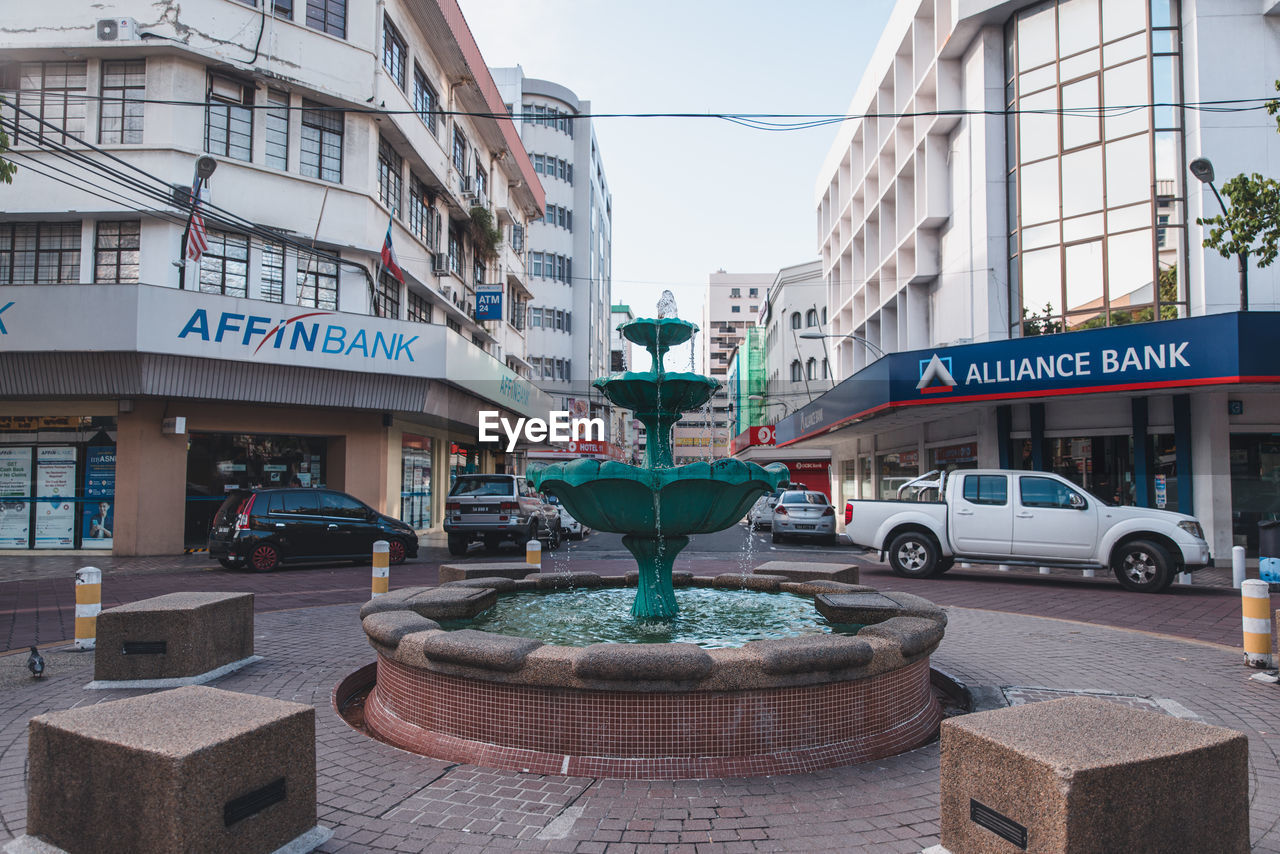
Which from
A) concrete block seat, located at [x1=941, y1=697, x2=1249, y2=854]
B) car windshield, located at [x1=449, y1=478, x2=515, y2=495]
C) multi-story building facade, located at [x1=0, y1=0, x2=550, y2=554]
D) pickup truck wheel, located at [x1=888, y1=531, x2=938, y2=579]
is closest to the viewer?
concrete block seat, located at [x1=941, y1=697, x2=1249, y2=854]

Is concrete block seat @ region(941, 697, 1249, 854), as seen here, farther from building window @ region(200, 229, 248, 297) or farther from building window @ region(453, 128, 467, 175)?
building window @ region(453, 128, 467, 175)

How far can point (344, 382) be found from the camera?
765 inches

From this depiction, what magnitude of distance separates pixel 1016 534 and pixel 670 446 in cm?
832

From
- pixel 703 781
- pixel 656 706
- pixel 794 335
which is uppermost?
pixel 794 335

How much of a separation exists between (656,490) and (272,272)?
16.7m

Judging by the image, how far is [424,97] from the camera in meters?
24.5

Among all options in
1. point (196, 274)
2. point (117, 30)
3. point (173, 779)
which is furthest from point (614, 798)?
point (117, 30)

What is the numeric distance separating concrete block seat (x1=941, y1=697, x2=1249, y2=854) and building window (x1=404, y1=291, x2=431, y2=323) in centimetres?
2229

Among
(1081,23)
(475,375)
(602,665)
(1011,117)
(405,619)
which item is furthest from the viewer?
(475,375)

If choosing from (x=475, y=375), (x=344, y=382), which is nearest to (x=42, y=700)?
(x=344, y=382)

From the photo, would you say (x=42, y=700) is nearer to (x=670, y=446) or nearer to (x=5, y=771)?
(x=5, y=771)

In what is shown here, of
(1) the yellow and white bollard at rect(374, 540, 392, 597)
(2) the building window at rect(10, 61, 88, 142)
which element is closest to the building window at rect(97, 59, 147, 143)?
(2) the building window at rect(10, 61, 88, 142)

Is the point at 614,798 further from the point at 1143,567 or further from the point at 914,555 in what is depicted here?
the point at 1143,567

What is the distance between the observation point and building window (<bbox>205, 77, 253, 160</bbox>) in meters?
18.3
